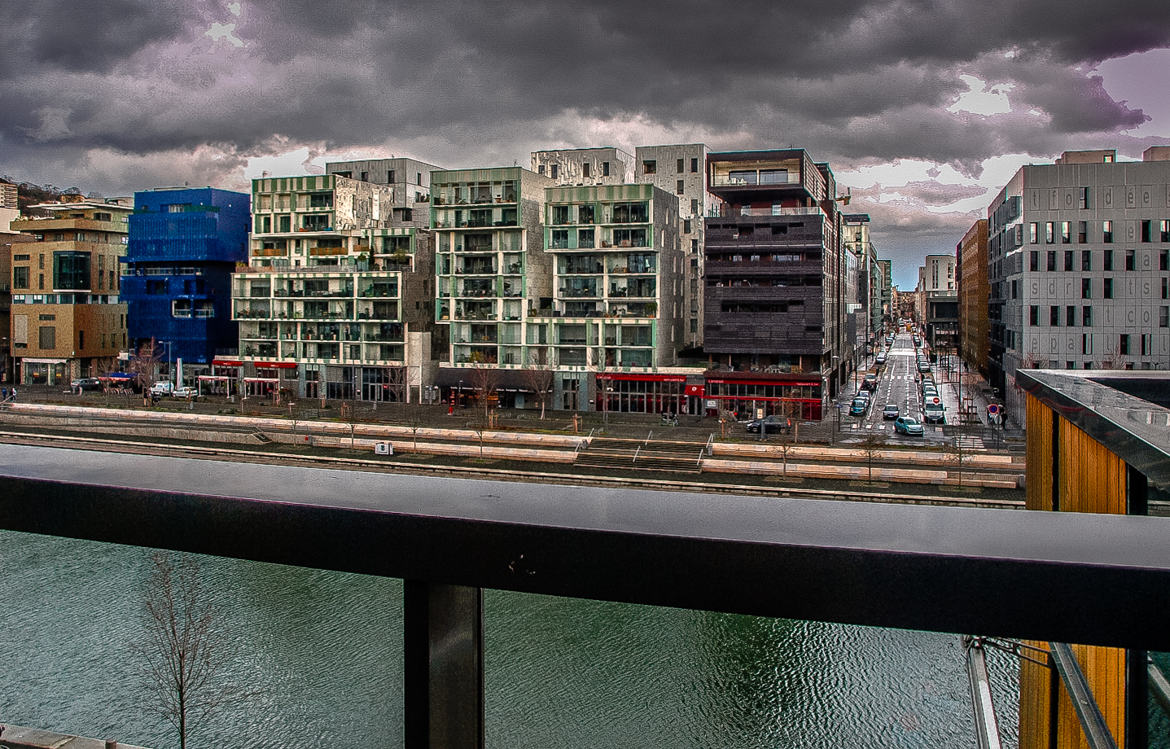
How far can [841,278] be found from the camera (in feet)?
154

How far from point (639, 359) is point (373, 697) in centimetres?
2349

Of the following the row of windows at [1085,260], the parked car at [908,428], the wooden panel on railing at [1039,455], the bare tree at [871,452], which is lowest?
the bare tree at [871,452]

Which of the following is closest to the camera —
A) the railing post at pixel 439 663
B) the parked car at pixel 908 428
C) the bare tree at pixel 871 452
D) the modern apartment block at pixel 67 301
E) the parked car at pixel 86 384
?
the railing post at pixel 439 663

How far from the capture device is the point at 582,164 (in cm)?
4578

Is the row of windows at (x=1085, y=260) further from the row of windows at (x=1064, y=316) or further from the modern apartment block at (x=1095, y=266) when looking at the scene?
the row of windows at (x=1064, y=316)

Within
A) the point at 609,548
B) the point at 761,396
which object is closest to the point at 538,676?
the point at 609,548

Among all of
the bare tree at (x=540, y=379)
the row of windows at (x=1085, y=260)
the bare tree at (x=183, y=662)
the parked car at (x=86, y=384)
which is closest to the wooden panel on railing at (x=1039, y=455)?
the bare tree at (x=183, y=662)

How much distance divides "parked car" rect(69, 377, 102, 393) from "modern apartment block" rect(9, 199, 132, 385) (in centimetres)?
150

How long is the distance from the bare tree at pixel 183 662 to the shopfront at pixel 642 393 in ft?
68.8

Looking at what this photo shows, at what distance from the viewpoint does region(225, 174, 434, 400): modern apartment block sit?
39000 mm

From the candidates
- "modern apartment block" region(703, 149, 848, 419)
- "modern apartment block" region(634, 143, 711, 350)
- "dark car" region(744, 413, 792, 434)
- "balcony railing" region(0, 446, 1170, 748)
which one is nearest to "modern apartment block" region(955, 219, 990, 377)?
"modern apartment block" region(634, 143, 711, 350)

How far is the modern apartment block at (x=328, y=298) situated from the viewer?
3900 cm

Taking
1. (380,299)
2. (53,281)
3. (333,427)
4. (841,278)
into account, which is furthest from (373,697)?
(53,281)

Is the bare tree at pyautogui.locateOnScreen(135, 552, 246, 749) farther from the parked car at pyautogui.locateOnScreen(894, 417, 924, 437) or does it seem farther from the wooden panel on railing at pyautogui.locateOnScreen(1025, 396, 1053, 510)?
the parked car at pyautogui.locateOnScreen(894, 417, 924, 437)
